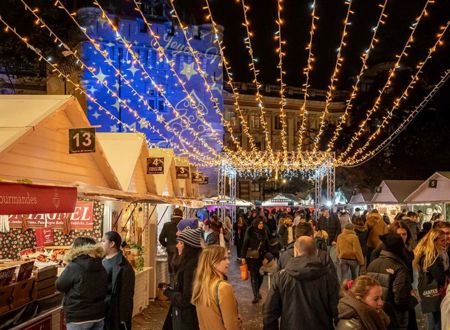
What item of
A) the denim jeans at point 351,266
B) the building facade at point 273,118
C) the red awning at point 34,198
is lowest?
the denim jeans at point 351,266

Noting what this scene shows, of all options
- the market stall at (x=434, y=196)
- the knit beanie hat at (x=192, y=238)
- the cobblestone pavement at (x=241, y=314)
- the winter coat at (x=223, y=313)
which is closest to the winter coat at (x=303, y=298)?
the winter coat at (x=223, y=313)

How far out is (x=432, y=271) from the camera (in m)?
7.26

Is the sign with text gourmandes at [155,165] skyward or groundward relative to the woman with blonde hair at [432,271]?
skyward

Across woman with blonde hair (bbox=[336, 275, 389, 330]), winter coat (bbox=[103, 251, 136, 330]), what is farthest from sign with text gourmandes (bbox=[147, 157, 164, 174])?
woman with blonde hair (bbox=[336, 275, 389, 330])

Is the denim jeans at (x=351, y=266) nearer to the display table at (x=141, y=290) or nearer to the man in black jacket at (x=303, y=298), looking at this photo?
the display table at (x=141, y=290)

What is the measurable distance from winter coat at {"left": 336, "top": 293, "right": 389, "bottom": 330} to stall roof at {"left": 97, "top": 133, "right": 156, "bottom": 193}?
761cm

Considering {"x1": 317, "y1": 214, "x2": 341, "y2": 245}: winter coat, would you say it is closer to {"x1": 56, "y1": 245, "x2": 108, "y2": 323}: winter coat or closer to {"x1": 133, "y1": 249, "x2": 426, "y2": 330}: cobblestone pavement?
{"x1": 133, "y1": 249, "x2": 426, "y2": 330}: cobblestone pavement

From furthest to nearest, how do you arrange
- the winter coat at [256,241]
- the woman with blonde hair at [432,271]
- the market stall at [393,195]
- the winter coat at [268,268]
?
the market stall at [393,195], the winter coat at [256,241], the winter coat at [268,268], the woman with blonde hair at [432,271]

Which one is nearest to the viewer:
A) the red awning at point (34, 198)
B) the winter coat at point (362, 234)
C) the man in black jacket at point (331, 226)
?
the red awning at point (34, 198)

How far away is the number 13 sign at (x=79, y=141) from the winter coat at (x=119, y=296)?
2157mm

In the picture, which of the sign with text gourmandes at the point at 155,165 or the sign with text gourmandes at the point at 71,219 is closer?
the sign with text gourmandes at the point at 71,219

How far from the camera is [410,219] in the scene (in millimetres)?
15008

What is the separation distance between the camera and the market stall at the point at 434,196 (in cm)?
2292

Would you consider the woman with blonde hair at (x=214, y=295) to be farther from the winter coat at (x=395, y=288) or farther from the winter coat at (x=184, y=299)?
the winter coat at (x=395, y=288)
